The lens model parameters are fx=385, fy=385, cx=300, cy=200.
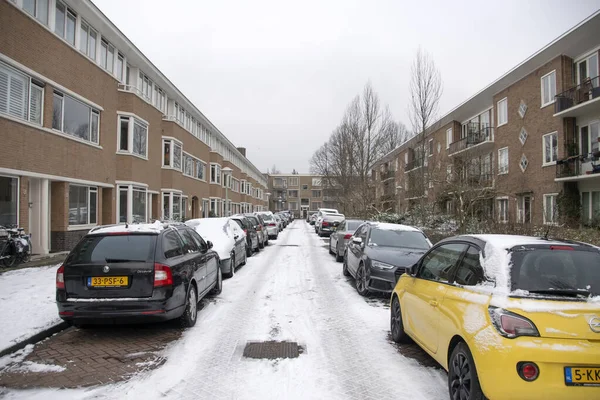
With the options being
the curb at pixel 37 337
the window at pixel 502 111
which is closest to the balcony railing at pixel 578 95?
the window at pixel 502 111

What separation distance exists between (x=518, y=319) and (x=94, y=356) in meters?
4.77

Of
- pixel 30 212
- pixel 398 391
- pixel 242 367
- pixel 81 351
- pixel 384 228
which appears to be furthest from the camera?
pixel 30 212

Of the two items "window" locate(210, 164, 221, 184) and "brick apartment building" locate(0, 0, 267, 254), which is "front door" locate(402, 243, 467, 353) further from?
"window" locate(210, 164, 221, 184)

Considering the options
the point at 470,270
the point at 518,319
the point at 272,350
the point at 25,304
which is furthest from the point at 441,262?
the point at 25,304

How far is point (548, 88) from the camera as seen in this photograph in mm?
19844

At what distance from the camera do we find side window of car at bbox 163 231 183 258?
586 centimetres

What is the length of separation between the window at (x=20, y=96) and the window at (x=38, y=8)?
2.21 metres

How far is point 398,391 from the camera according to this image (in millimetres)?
3893

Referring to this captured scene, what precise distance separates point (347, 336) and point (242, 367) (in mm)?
1809

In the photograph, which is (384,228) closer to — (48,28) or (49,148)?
(49,148)

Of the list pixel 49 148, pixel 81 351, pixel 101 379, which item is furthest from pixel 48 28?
pixel 101 379

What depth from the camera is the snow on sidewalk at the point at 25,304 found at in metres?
5.40

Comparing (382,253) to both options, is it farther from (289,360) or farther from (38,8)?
(38,8)

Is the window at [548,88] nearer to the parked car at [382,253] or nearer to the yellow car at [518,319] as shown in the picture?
the parked car at [382,253]
